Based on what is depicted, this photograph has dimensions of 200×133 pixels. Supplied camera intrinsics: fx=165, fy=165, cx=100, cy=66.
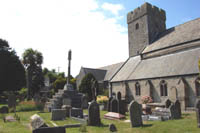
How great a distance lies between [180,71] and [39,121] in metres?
15.8

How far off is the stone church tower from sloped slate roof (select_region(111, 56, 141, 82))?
7.45 ft

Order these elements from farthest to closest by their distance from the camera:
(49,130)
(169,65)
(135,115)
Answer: (169,65) → (135,115) → (49,130)

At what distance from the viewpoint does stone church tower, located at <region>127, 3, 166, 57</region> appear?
29933mm

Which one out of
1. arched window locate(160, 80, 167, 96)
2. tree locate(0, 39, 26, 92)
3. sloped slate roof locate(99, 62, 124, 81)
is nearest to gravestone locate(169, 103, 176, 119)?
arched window locate(160, 80, 167, 96)

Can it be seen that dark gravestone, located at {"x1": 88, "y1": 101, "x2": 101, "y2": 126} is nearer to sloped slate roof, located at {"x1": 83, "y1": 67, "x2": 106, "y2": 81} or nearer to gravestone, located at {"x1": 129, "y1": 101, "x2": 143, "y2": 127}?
gravestone, located at {"x1": 129, "y1": 101, "x2": 143, "y2": 127}

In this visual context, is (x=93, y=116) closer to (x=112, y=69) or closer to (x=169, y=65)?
(x=169, y=65)

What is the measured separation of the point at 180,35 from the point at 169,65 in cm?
586

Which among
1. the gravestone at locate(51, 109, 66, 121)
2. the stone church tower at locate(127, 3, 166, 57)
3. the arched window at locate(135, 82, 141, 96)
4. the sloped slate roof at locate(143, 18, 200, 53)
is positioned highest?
the stone church tower at locate(127, 3, 166, 57)

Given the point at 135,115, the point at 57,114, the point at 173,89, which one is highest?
the point at 173,89

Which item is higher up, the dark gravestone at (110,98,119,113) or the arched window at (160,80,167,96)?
the arched window at (160,80,167,96)

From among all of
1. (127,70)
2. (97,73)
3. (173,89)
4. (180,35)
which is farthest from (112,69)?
(173,89)

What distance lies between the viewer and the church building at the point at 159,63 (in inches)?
682

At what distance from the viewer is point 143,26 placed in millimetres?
30656

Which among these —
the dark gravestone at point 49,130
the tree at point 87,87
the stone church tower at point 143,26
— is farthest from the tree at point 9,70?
the dark gravestone at point 49,130
